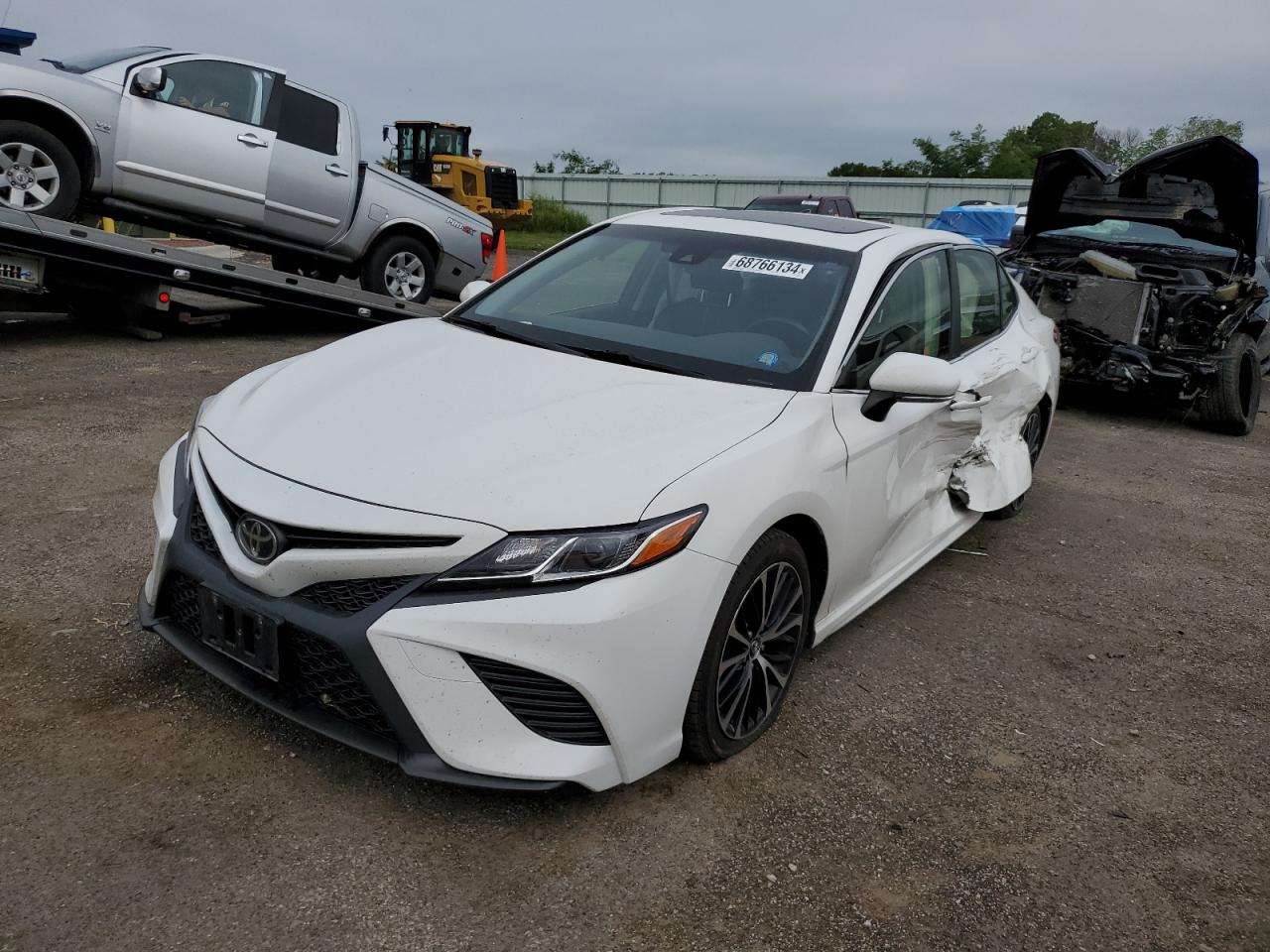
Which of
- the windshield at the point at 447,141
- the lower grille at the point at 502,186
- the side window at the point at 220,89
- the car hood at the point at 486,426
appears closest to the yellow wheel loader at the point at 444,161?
the windshield at the point at 447,141

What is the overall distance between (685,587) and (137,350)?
7073 mm

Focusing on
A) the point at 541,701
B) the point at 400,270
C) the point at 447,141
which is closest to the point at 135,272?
the point at 400,270

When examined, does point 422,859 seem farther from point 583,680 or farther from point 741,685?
point 741,685

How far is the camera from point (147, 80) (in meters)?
7.74

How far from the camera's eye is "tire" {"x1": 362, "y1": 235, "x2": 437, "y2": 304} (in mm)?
9789

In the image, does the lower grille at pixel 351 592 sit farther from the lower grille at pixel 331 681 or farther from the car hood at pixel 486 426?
the car hood at pixel 486 426

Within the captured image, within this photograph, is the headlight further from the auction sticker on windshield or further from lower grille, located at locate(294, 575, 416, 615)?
the auction sticker on windshield

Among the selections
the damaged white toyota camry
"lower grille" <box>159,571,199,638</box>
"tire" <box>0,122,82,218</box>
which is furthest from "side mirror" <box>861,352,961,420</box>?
"tire" <box>0,122,82,218</box>

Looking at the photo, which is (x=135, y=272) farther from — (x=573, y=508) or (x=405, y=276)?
(x=573, y=508)

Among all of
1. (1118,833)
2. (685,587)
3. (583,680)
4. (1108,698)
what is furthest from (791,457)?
(1108,698)

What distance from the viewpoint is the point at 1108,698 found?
3646 millimetres

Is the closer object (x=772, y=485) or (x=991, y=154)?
(x=772, y=485)

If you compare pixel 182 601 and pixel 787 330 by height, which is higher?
pixel 787 330

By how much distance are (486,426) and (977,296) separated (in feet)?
9.19
